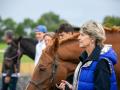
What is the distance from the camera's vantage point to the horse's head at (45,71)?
278 inches

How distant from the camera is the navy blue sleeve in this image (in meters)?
5.76

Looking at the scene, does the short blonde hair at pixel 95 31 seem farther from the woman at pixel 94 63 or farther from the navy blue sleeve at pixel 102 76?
the navy blue sleeve at pixel 102 76

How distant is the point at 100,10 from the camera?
6400 centimetres

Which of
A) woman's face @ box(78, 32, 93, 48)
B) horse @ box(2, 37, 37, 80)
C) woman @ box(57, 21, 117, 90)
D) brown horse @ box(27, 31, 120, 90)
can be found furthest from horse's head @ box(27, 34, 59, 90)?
horse @ box(2, 37, 37, 80)

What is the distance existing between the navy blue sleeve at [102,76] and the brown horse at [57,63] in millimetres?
1183

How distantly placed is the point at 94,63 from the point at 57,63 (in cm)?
136

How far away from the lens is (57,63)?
717cm

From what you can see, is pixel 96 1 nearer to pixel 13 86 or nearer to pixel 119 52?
pixel 13 86

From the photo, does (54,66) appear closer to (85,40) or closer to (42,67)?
(42,67)

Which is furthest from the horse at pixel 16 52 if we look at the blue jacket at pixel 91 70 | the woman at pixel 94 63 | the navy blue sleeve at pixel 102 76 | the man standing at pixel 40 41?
the navy blue sleeve at pixel 102 76

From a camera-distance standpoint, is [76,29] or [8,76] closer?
[76,29]

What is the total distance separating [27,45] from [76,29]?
5.21m

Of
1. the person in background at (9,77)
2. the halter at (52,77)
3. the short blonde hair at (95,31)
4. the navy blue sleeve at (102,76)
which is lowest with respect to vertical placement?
the person in background at (9,77)

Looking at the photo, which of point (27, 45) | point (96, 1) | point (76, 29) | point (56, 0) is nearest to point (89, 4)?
point (96, 1)
